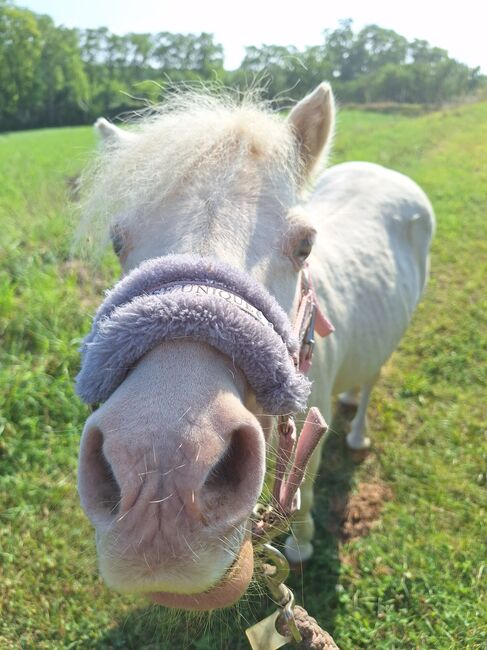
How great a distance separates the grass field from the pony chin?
0.41 meters

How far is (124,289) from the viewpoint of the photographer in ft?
4.92

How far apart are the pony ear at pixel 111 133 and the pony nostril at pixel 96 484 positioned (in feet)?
5.07

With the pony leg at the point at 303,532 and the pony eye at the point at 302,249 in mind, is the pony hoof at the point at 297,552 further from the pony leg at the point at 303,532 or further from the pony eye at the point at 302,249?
the pony eye at the point at 302,249

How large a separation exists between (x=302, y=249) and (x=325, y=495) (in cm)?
262

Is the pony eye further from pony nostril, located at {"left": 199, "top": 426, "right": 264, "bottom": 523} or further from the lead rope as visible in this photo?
pony nostril, located at {"left": 199, "top": 426, "right": 264, "bottom": 523}

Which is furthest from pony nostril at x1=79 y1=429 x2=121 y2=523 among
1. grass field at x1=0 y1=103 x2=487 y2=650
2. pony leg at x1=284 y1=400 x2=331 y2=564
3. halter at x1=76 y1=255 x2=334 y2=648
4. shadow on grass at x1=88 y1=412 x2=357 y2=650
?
pony leg at x1=284 y1=400 x2=331 y2=564

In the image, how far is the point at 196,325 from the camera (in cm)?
131

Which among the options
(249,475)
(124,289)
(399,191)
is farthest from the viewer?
(399,191)

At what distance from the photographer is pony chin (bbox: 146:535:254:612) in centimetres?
134

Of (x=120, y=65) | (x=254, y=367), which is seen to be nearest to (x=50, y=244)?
(x=254, y=367)

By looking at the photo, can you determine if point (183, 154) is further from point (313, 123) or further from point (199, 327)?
point (199, 327)

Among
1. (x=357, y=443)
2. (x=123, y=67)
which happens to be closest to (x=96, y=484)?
(x=357, y=443)

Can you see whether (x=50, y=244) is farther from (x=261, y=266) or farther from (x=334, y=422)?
(x=261, y=266)

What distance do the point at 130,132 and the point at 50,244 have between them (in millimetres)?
4750
